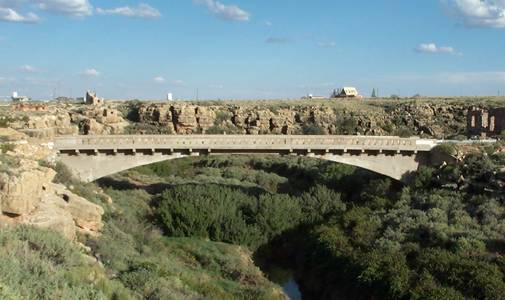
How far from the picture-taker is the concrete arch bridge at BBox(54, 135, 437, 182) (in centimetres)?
3116

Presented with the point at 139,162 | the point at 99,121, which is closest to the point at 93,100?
the point at 99,121

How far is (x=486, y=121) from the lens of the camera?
176 feet

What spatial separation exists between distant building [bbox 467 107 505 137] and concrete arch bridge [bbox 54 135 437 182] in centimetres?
1859

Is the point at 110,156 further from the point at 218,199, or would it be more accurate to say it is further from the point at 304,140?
the point at 304,140

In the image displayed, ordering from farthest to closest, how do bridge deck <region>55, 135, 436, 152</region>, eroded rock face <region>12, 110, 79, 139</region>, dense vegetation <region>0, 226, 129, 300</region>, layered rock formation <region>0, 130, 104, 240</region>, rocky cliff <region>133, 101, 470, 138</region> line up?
1. rocky cliff <region>133, 101, 470, 138</region>
2. eroded rock face <region>12, 110, 79, 139</region>
3. bridge deck <region>55, 135, 436, 152</region>
4. layered rock formation <region>0, 130, 104, 240</region>
5. dense vegetation <region>0, 226, 129, 300</region>

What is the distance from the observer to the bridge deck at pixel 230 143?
102 ft

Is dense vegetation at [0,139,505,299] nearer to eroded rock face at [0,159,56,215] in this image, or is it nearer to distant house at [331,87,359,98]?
eroded rock face at [0,159,56,215]

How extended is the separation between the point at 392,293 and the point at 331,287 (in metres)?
4.69

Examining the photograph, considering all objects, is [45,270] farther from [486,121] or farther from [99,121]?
[486,121]

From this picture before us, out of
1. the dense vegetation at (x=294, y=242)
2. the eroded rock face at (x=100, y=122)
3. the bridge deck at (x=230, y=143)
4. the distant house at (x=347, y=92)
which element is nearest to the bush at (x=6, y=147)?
the dense vegetation at (x=294, y=242)

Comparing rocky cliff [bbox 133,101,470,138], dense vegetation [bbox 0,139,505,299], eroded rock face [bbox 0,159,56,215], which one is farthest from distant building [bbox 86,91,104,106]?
eroded rock face [bbox 0,159,56,215]

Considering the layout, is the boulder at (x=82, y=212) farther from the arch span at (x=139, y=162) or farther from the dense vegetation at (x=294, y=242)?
the arch span at (x=139, y=162)

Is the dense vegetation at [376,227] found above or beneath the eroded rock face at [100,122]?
beneath

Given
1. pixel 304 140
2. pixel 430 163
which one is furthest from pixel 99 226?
pixel 430 163
